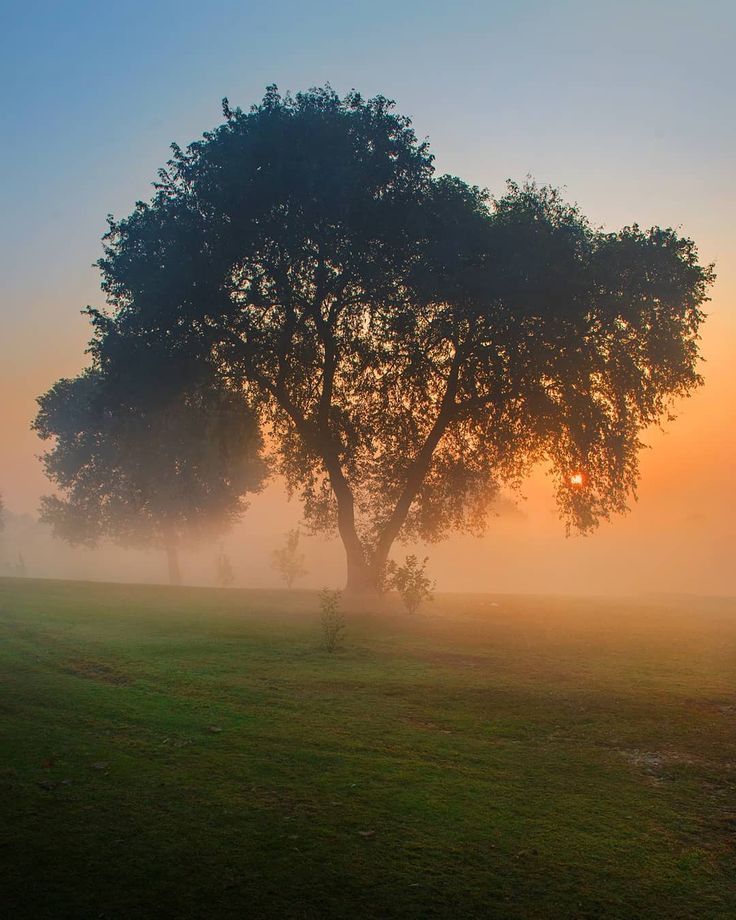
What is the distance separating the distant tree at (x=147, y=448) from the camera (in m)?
28.7

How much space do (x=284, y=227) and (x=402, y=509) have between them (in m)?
12.3

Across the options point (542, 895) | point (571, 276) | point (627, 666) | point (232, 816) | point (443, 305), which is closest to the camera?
point (542, 895)

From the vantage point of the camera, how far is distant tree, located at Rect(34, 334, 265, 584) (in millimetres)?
28656

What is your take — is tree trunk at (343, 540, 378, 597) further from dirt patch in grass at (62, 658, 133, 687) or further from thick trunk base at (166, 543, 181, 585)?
thick trunk base at (166, 543, 181, 585)

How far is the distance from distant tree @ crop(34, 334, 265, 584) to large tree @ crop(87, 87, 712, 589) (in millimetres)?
Result: 1606

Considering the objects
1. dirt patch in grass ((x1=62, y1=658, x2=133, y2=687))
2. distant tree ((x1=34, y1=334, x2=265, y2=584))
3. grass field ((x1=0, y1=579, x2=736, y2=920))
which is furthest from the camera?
distant tree ((x1=34, y1=334, x2=265, y2=584))

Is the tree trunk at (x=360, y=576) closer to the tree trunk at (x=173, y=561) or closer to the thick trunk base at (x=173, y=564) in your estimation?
the tree trunk at (x=173, y=561)

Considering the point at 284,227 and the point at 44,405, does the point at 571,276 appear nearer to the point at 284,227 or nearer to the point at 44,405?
the point at 284,227

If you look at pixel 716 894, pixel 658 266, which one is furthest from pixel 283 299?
pixel 716 894

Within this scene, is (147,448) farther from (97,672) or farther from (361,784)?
(361,784)

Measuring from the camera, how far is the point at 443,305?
1102 inches

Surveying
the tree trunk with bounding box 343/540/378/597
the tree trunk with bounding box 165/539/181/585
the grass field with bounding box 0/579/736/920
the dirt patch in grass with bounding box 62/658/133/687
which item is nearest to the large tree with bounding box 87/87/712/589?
the tree trunk with bounding box 343/540/378/597

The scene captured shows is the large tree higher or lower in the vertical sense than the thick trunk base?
higher

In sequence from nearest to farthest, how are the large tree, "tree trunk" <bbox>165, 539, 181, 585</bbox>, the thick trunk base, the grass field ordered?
the grass field → the large tree → "tree trunk" <bbox>165, 539, 181, 585</bbox> → the thick trunk base
